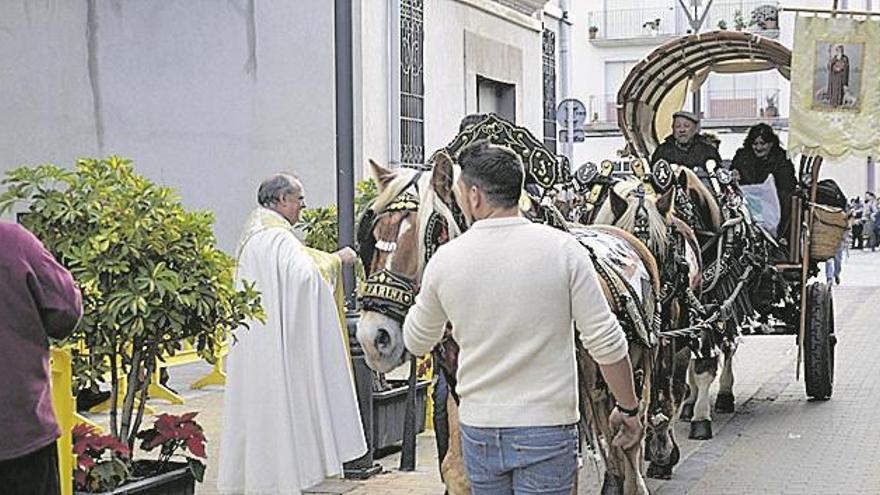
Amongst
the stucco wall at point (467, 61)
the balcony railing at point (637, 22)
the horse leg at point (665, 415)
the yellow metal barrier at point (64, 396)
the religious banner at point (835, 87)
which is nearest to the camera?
the yellow metal barrier at point (64, 396)

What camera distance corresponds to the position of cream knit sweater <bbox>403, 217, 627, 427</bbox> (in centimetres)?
482

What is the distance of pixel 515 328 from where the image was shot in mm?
4848

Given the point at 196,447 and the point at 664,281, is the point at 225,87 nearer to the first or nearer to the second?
the point at 664,281

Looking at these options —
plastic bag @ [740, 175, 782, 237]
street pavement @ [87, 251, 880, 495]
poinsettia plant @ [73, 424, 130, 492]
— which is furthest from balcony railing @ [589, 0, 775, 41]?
poinsettia plant @ [73, 424, 130, 492]

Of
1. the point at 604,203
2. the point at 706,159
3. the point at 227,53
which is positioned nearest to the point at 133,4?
the point at 227,53

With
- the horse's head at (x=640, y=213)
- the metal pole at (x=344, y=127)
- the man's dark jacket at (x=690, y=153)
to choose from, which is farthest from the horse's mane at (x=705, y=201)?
the metal pole at (x=344, y=127)

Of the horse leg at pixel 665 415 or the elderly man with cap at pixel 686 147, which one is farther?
the elderly man with cap at pixel 686 147

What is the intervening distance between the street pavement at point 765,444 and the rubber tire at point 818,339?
0.26 m

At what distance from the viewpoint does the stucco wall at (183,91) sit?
42.5 ft

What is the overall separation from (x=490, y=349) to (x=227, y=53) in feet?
38.0

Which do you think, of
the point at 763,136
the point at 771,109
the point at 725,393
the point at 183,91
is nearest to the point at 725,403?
the point at 725,393

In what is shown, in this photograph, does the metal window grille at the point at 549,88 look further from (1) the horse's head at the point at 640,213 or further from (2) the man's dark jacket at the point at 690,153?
(1) the horse's head at the point at 640,213

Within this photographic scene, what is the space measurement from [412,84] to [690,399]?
7.02 m

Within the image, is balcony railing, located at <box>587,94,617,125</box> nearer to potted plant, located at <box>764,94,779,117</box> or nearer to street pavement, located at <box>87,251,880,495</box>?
potted plant, located at <box>764,94,779,117</box>
